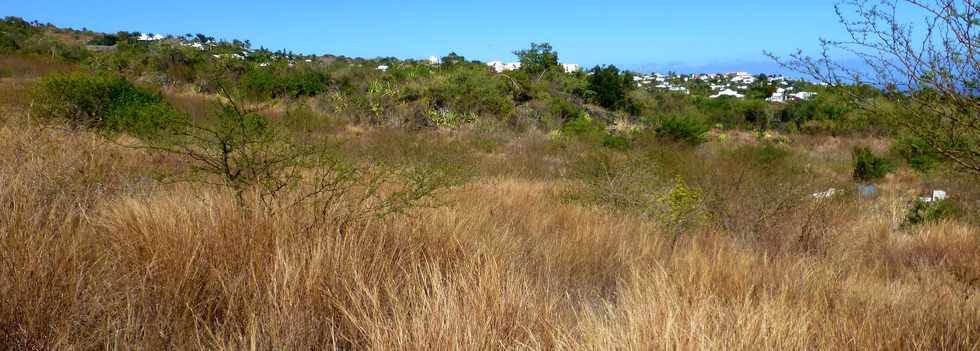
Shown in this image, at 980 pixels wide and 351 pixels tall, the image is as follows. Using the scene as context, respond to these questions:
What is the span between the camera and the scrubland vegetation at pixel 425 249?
215 centimetres

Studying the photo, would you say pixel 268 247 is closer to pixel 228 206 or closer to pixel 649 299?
pixel 228 206

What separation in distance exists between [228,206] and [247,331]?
1479mm

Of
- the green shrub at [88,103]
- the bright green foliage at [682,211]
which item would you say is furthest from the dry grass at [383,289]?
the green shrub at [88,103]

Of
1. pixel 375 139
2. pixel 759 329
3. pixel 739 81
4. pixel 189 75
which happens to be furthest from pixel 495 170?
pixel 739 81

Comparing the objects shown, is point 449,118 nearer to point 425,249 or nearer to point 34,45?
point 425,249

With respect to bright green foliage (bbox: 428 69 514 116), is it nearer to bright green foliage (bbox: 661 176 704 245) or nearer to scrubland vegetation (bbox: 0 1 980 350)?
scrubland vegetation (bbox: 0 1 980 350)

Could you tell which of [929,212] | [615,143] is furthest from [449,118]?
[929,212]

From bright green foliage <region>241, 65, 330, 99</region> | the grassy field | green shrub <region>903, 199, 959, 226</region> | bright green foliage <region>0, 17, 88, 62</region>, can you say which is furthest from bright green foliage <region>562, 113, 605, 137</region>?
bright green foliage <region>0, 17, 88, 62</region>

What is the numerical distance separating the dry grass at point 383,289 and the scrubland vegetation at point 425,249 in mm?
16

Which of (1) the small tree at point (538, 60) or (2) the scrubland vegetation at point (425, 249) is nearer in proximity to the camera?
(2) the scrubland vegetation at point (425, 249)

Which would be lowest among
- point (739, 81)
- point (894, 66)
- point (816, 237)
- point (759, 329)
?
point (816, 237)

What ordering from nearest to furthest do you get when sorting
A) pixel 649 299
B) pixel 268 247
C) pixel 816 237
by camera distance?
pixel 649 299 < pixel 268 247 < pixel 816 237

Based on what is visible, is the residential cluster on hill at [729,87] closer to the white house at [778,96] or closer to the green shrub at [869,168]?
the white house at [778,96]

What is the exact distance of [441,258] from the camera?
331 cm
